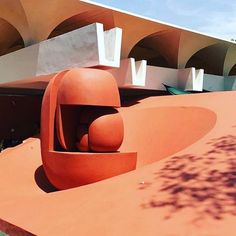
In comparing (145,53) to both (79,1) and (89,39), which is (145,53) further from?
(89,39)

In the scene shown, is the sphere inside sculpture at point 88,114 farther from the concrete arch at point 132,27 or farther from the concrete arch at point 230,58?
the concrete arch at point 230,58

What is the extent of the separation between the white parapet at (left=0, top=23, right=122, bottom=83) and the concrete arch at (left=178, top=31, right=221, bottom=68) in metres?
8.40

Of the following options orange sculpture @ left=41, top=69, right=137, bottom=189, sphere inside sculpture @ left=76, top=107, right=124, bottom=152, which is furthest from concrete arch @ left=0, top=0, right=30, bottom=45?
sphere inside sculpture @ left=76, top=107, right=124, bottom=152

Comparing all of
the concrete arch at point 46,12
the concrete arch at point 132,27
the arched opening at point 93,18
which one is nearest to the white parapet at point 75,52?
the concrete arch at point 46,12

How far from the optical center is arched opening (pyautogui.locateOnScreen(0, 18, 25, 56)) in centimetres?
1851

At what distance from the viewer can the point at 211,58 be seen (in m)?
26.0

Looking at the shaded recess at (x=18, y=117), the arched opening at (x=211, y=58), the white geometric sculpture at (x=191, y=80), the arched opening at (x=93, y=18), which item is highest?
the arched opening at (x=93, y=18)

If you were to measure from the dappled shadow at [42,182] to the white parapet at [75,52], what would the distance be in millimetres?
4202

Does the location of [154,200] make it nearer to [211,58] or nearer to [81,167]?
[81,167]

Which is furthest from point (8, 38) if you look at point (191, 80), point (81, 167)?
point (81, 167)

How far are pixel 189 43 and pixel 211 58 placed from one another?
5.85 metres

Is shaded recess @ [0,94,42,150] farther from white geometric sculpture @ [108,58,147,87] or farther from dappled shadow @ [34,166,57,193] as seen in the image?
dappled shadow @ [34,166,57,193]

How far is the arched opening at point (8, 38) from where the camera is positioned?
1851 cm

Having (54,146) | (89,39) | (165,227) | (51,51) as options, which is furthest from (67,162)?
(51,51)
